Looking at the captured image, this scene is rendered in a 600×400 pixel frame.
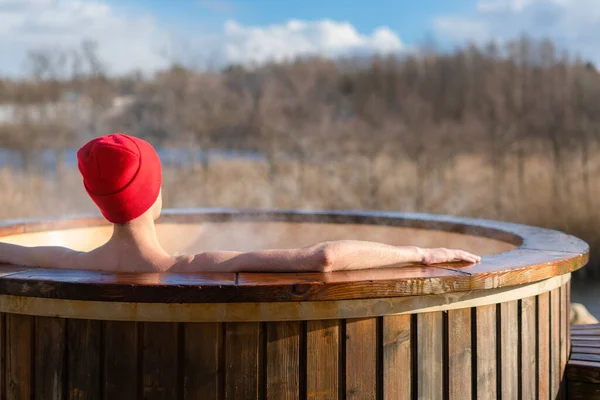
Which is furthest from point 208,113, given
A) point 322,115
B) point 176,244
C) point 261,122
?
point 176,244

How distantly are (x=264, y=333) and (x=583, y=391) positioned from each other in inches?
60.4

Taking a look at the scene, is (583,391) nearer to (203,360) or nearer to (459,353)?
(459,353)

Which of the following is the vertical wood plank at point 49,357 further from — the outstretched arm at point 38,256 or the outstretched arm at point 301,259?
the outstretched arm at point 301,259

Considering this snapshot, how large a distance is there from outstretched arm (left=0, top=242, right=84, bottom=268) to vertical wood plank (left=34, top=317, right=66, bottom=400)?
0.28m

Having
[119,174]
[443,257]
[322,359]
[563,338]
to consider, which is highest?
[119,174]

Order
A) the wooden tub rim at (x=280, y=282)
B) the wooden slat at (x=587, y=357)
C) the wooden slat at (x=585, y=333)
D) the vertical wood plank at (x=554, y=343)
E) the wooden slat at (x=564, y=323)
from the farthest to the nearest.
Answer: the wooden slat at (x=585, y=333)
the wooden slat at (x=587, y=357)
the wooden slat at (x=564, y=323)
the vertical wood plank at (x=554, y=343)
the wooden tub rim at (x=280, y=282)

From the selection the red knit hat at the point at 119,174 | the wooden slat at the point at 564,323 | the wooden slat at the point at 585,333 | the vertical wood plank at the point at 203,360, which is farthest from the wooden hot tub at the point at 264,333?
the wooden slat at the point at 585,333

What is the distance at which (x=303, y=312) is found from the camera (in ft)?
6.33

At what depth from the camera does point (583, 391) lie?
9.08 ft

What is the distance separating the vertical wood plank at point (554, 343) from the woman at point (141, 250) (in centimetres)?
42

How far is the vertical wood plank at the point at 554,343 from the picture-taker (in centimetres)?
252

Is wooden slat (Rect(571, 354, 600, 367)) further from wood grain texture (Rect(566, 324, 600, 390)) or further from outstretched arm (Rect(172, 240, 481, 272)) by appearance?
outstretched arm (Rect(172, 240, 481, 272))

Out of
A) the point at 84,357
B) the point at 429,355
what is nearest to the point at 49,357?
the point at 84,357

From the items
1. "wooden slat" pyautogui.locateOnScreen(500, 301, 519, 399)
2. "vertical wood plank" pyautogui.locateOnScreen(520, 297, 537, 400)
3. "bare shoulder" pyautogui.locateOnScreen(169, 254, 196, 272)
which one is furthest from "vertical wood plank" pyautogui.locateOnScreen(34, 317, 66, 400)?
"vertical wood plank" pyautogui.locateOnScreen(520, 297, 537, 400)
